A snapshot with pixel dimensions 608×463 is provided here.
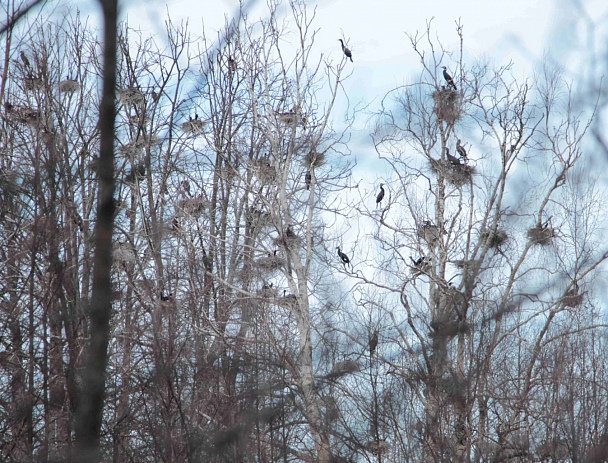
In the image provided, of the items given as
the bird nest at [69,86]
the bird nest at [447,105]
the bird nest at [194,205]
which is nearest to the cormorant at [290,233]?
the bird nest at [194,205]

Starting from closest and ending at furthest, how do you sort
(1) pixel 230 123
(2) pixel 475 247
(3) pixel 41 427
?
1. (3) pixel 41 427
2. (2) pixel 475 247
3. (1) pixel 230 123

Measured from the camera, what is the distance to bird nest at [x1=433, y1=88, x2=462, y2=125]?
15141 millimetres

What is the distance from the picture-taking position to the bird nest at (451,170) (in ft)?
48.6

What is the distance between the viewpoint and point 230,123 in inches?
716

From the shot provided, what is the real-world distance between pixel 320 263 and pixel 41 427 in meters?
9.17

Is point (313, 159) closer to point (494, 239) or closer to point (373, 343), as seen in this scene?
point (373, 343)

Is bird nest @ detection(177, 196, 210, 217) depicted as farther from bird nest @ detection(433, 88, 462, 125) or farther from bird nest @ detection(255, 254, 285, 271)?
bird nest @ detection(433, 88, 462, 125)

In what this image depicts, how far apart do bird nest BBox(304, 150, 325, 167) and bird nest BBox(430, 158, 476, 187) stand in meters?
2.34

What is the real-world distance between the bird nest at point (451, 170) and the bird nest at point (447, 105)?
827 millimetres

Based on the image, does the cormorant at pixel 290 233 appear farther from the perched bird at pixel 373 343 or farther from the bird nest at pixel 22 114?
the perched bird at pixel 373 343

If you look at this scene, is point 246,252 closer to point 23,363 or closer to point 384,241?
point 384,241

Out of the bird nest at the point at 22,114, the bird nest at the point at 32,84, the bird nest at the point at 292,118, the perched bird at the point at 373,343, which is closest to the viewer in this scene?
the perched bird at the point at 373,343

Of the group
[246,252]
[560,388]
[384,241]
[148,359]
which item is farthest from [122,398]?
[384,241]

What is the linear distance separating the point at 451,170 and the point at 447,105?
1.30m
